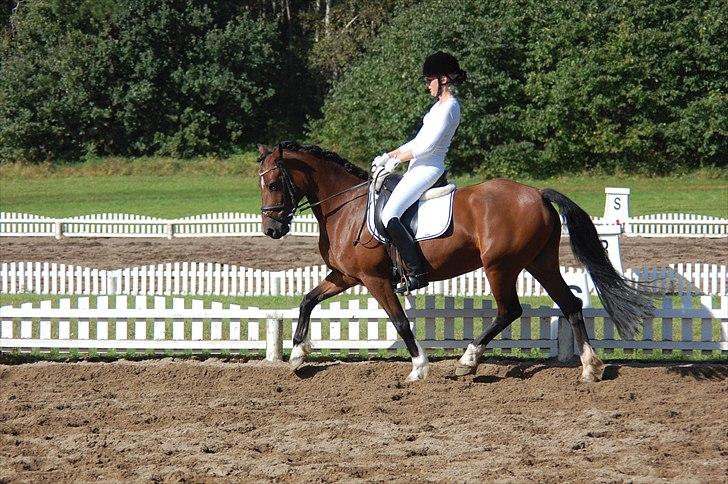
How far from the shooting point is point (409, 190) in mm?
9727

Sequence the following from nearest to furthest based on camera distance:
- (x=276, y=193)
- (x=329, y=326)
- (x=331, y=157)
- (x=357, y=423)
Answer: (x=357, y=423)
(x=276, y=193)
(x=331, y=157)
(x=329, y=326)

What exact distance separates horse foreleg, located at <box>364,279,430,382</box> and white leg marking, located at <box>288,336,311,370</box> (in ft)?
2.86

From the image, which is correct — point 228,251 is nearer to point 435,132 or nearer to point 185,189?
point 435,132

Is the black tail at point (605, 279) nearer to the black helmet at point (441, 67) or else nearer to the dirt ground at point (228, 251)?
the black helmet at point (441, 67)

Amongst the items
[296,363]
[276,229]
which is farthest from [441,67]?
[296,363]

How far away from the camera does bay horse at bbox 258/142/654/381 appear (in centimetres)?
964

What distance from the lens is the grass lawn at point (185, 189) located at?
3169 cm

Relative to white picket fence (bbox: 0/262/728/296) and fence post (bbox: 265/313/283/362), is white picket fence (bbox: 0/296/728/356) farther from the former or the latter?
white picket fence (bbox: 0/262/728/296)

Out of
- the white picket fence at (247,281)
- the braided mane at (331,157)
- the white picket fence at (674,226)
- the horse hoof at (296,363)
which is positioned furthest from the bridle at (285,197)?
the white picket fence at (674,226)

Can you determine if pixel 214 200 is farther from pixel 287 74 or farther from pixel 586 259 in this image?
pixel 586 259

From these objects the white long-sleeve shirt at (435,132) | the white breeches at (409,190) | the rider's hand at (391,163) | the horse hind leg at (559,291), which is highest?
the white long-sleeve shirt at (435,132)

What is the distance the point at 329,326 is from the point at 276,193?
5.69 ft

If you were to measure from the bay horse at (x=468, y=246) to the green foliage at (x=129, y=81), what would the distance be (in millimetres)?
36913

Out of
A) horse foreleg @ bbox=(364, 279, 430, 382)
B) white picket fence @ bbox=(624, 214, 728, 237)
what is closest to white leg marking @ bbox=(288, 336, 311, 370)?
horse foreleg @ bbox=(364, 279, 430, 382)
